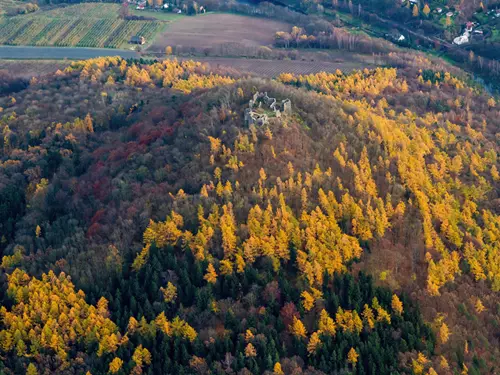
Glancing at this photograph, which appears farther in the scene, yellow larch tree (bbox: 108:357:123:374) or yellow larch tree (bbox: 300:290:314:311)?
yellow larch tree (bbox: 300:290:314:311)

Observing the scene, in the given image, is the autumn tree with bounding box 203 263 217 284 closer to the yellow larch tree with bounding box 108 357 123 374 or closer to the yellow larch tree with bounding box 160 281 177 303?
the yellow larch tree with bounding box 160 281 177 303

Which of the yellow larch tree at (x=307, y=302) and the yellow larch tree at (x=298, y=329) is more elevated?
the yellow larch tree at (x=307, y=302)

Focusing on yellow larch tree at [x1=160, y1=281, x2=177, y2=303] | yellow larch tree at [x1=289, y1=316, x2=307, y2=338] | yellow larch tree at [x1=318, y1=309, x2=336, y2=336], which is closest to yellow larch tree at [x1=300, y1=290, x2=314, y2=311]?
yellow larch tree at [x1=318, y1=309, x2=336, y2=336]

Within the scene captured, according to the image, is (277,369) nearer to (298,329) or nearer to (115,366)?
(298,329)

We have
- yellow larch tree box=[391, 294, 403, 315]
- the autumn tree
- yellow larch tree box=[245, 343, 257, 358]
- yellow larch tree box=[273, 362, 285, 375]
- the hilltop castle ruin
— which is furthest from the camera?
the hilltop castle ruin

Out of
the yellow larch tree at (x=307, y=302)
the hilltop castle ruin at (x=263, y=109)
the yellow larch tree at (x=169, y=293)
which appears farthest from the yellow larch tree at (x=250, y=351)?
the hilltop castle ruin at (x=263, y=109)

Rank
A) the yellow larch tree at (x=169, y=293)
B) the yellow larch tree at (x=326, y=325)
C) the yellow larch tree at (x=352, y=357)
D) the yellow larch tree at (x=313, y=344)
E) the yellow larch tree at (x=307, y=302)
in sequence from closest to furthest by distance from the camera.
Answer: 1. the yellow larch tree at (x=352, y=357)
2. the yellow larch tree at (x=313, y=344)
3. the yellow larch tree at (x=326, y=325)
4. the yellow larch tree at (x=307, y=302)
5. the yellow larch tree at (x=169, y=293)

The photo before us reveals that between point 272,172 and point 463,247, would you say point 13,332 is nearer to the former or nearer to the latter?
point 272,172

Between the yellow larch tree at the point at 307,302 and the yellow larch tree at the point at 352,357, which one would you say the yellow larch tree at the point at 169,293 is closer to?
the yellow larch tree at the point at 307,302
